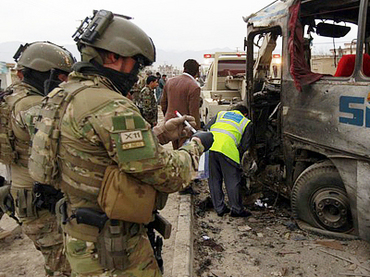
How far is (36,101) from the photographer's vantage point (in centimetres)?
247

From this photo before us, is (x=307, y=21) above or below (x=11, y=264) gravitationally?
above

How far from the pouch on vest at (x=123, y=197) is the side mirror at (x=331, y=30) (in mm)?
3552

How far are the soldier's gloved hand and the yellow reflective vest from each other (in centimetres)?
199

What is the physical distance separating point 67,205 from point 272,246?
2489 mm

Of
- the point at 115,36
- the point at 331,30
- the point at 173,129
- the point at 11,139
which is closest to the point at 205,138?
the point at 173,129

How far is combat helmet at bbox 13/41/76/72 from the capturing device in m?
2.69

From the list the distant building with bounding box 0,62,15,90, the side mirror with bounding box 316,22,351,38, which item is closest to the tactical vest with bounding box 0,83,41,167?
the side mirror with bounding box 316,22,351,38

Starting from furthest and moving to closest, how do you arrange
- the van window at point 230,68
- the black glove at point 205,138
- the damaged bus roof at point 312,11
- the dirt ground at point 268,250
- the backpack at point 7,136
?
1. the van window at point 230,68
2. the damaged bus roof at point 312,11
3. the dirt ground at point 268,250
4. the backpack at point 7,136
5. the black glove at point 205,138

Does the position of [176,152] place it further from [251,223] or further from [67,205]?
[251,223]

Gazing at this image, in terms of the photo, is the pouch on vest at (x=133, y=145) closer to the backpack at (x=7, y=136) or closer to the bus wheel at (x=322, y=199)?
the backpack at (x=7, y=136)

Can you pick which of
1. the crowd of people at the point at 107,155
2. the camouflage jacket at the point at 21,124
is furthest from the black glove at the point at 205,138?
the camouflage jacket at the point at 21,124

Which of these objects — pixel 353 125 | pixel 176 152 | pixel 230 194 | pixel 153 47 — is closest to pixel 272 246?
pixel 230 194

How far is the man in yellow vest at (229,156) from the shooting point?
4129 millimetres

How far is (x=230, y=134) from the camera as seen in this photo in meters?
4.11
